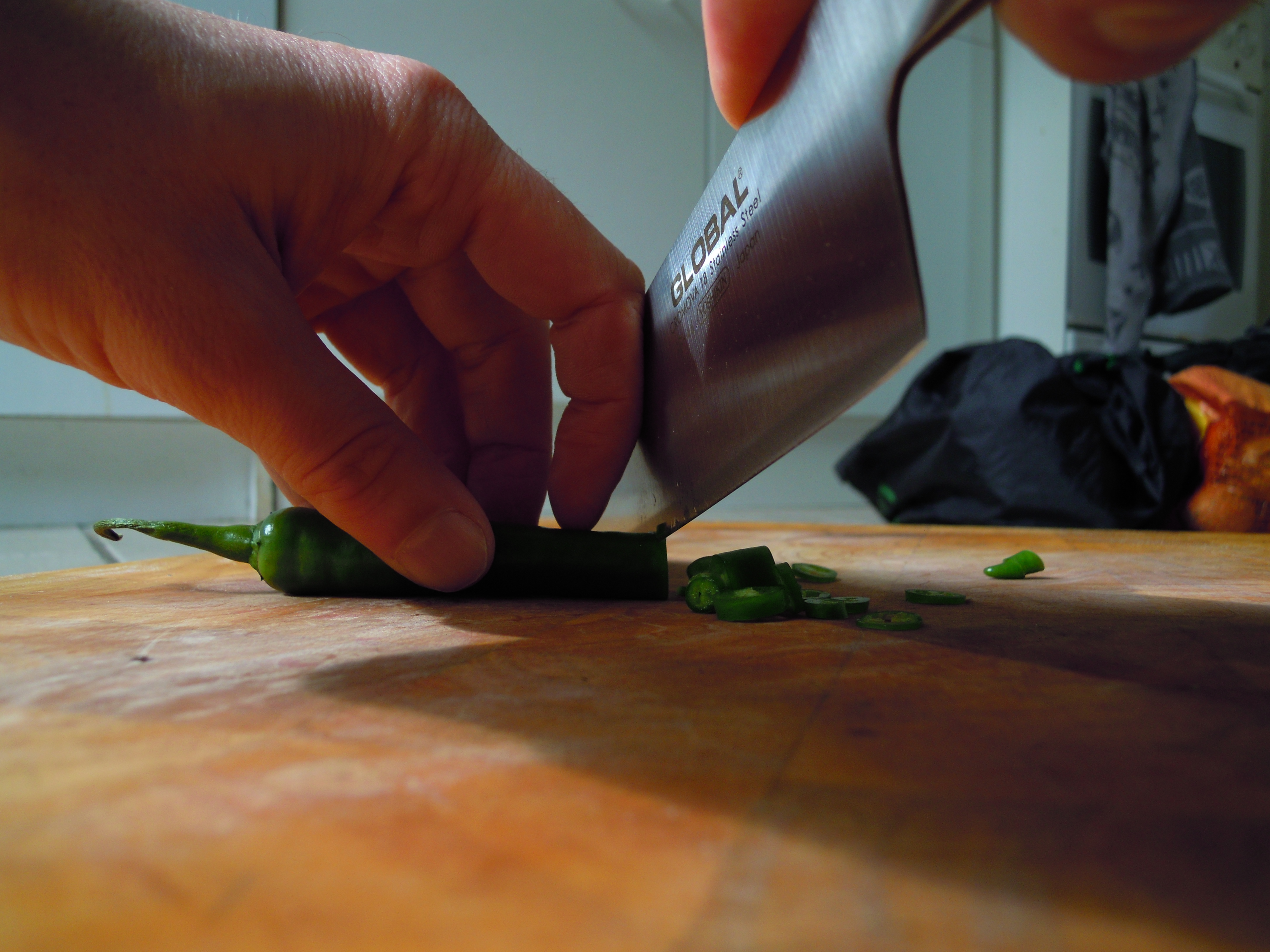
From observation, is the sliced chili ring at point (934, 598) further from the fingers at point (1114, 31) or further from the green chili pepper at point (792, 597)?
the fingers at point (1114, 31)

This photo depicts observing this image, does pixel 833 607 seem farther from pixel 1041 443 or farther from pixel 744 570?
pixel 1041 443

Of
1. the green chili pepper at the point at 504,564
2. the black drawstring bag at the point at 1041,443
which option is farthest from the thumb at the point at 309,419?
the black drawstring bag at the point at 1041,443

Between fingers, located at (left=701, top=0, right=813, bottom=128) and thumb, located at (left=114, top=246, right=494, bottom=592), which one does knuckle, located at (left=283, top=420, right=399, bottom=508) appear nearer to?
thumb, located at (left=114, top=246, right=494, bottom=592)

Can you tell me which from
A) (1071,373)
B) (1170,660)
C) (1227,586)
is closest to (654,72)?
(1071,373)

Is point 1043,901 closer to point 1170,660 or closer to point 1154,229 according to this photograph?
point 1170,660

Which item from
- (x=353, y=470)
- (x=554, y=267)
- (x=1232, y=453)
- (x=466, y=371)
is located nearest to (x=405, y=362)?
(x=466, y=371)

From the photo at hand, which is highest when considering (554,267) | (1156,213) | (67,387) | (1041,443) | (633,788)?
(1156,213)
